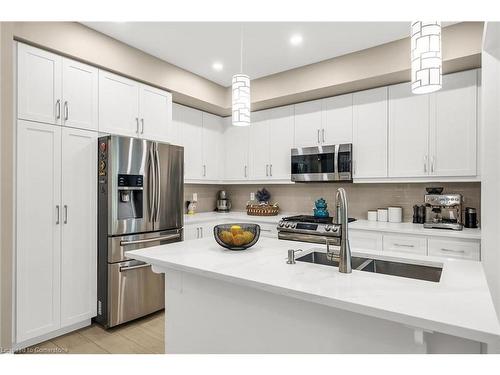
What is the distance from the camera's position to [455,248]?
8.34 feet

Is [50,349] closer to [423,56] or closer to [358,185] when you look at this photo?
[423,56]

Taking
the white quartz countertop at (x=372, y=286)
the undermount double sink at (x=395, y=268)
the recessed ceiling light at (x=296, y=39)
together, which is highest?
the recessed ceiling light at (x=296, y=39)

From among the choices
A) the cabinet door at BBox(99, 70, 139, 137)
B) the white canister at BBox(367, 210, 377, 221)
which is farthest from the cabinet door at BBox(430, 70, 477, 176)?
the cabinet door at BBox(99, 70, 139, 137)

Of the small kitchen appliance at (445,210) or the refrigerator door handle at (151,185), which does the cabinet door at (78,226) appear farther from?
the small kitchen appliance at (445,210)

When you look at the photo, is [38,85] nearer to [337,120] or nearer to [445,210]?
[337,120]

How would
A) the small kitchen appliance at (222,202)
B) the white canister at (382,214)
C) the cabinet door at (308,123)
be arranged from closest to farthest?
the white canister at (382,214) < the cabinet door at (308,123) < the small kitchen appliance at (222,202)

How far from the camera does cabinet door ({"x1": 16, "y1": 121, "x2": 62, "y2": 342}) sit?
2.26 metres

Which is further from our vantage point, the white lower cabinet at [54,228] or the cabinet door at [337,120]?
the cabinet door at [337,120]

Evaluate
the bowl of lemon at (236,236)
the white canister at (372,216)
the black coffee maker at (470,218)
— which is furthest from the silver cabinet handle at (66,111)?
the black coffee maker at (470,218)

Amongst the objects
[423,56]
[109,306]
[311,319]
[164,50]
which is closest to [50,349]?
[109,306]

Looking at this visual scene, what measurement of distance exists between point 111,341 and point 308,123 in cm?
304

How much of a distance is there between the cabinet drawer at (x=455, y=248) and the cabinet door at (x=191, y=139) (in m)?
2.80

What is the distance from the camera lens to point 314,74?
3395mm

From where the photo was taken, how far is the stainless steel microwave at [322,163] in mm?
3375
